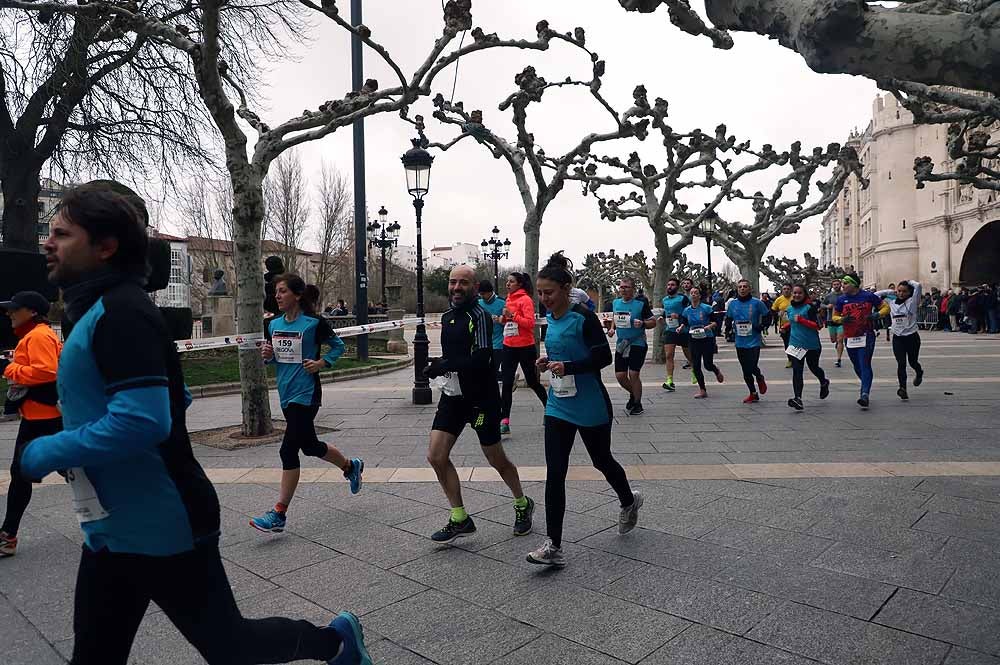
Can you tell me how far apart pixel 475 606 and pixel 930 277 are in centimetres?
5258

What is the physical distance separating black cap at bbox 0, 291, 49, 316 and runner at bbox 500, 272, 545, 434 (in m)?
4.66

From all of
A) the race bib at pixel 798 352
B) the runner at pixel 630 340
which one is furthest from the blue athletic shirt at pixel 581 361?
the race bib at pixel 798 352

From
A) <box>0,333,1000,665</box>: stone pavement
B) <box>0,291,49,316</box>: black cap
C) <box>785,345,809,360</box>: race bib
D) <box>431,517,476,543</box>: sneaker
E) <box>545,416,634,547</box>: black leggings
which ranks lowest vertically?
<box>0,333,1000,665</box>: stone pavement

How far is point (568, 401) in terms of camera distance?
4.19 meters

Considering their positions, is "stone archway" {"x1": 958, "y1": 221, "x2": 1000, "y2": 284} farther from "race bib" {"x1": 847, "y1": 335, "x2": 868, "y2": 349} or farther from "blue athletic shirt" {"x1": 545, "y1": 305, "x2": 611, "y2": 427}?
"blue athletic shirt" {"x1": 545, "y1": 305, "x2": 611, "y2": 427}

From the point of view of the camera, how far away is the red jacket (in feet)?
26.2

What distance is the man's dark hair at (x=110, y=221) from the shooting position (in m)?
1.93

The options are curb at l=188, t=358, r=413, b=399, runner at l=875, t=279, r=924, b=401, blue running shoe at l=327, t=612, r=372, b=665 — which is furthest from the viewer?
curb at l=188, t=358, r=413, b=399

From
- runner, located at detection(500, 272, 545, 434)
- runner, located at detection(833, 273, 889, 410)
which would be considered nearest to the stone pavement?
runner, located at detection(500, 272, 545, 434)

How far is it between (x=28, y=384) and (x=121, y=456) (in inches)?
126

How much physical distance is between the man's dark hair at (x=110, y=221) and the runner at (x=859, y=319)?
983 centimetres

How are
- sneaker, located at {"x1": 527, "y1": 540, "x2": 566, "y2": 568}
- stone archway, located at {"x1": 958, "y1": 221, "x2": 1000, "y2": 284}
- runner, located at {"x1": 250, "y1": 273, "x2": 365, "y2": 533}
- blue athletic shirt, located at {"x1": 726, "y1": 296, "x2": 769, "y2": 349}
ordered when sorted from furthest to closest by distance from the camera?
stone archway, located at {"x1": 958, "y1": 221, "x2": 1000, "y2": 284}, blue athletic shirt, located at {"x1": 726, "y1": 296, "x2": 769, "y2": 349}, runner, located at {"x1": 250, "y1": 273, "x2": 365, "y2": 533}, sneaker, located at {"x1": 527, "y1": 540, "x2": 566, "y2": 568}

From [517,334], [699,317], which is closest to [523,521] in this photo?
[517,334]

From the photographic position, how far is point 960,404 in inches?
378
